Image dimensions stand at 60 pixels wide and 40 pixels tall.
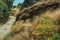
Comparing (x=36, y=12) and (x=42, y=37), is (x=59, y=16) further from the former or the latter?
(x=36, y=12)

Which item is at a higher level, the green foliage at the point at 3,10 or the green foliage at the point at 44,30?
the green foliage at the point at 3,10

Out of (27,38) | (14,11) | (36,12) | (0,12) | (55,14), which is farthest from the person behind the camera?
(14,11)

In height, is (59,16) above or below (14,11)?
below

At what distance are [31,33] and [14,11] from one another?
2024 inches

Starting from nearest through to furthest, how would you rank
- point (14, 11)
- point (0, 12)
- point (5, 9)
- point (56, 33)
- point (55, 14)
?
point (56, 33) → point (55, 14) → point (0, 12) → point (5, 9) → point (14, 11)

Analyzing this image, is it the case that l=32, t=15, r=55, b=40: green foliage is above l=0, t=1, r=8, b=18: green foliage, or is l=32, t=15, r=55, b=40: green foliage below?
below

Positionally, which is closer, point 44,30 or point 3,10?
point 44,30

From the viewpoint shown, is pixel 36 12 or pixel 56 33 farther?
pixel 36 12

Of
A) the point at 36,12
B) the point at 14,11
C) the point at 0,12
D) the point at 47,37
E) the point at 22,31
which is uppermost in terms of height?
the point at 14,11

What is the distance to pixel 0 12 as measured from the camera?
151 ft

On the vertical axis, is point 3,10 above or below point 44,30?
above

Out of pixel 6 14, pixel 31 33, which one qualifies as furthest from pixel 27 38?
pixel 6 14

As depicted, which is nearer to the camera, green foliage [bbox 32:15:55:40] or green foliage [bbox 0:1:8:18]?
green foliage [bbox 32:15:55:40]

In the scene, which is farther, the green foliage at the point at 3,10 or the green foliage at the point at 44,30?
the green foliage at the point at 3,10
